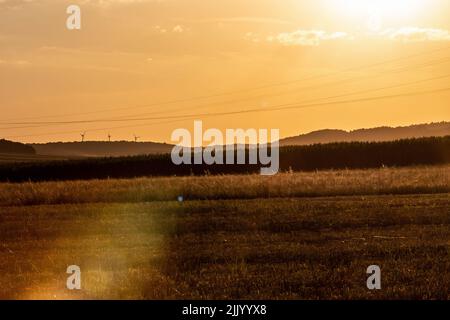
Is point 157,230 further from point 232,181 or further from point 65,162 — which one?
point 65,162

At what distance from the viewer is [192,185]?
1431 inches

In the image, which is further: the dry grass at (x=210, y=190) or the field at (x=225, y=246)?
the dry grass at (x=210, y=190)

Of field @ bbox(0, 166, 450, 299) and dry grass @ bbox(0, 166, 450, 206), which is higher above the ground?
dry grass @ bbox(0, 166, 450, 206)

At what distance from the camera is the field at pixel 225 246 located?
43.3ft

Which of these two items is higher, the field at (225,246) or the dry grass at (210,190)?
the dry grass at (210,190)

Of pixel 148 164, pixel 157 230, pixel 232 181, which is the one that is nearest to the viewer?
pixel 157 230

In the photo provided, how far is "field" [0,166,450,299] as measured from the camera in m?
13.2

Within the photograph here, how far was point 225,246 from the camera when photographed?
59.8 feet

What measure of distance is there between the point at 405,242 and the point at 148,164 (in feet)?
204

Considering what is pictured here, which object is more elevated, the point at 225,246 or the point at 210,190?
the point at 210,190

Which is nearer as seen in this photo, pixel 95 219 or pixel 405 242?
pixel 405 242

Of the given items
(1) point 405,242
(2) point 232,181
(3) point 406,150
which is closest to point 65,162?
(3) point 406,150

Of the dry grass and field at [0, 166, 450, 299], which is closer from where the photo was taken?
field at [0, 166, 450, 299]

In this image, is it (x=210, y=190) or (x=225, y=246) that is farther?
(x=210, y=190)
